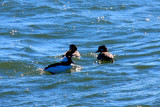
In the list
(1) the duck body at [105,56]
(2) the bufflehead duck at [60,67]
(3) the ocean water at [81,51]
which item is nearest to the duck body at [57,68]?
(2) the bufflehead duck at [60,67]

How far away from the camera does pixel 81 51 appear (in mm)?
18578

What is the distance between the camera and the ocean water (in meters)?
12.4

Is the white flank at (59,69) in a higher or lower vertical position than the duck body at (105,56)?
lower

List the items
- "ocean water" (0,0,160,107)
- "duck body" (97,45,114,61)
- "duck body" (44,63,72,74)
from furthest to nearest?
"duck body" (97,45,114,61) → "duck body" (44,63,72,74) → "ocean water" (0,0,160,107)

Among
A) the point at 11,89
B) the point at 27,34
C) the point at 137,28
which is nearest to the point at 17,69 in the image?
the point at 11,89

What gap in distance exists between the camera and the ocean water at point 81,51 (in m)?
12.4

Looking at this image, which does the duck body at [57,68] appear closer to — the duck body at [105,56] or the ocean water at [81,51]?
the ocean water at [81,51]

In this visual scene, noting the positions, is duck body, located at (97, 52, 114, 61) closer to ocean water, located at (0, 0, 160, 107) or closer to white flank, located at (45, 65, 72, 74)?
ocean water, located at (0, 0, 160, 107)

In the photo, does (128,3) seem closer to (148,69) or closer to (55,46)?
(55,46)

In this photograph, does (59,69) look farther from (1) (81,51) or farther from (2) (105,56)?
(1) (81,51)

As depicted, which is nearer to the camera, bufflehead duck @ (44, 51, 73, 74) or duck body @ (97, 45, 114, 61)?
bufflehead duck @ (44, 51, 73, 74)

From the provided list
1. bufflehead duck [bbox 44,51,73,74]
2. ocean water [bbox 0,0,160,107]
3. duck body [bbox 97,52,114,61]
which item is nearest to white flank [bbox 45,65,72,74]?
bufflehead duck [bbox 44,51,73,74]

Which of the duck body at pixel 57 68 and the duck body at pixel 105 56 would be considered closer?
the duck body at pixel 57 68

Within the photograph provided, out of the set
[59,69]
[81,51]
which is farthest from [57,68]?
[81,51]
